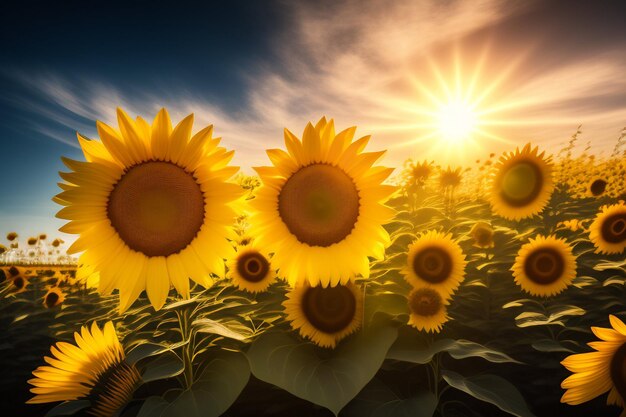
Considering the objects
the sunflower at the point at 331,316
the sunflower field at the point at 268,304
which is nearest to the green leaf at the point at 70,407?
the sunflower field at the point at 268,304

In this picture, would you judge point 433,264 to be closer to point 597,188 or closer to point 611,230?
point 611,230

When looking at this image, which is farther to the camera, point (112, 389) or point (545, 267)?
point (545, 267)

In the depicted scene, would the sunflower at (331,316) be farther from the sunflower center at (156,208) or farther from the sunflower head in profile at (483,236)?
the sunflower head in profile at (483,236)

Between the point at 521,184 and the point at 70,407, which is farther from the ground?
the point at 521,184

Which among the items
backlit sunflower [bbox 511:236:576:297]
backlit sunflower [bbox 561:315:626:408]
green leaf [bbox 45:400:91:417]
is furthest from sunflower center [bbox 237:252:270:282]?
backlit sunflower [bbox 511:236:576:297]

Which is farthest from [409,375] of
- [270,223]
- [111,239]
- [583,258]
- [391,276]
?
[583,258]

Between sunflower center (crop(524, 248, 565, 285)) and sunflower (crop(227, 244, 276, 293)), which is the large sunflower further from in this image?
sunflower center (crop(524, 248, 565, 285))

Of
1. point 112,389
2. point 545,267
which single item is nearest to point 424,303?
point 112,389
